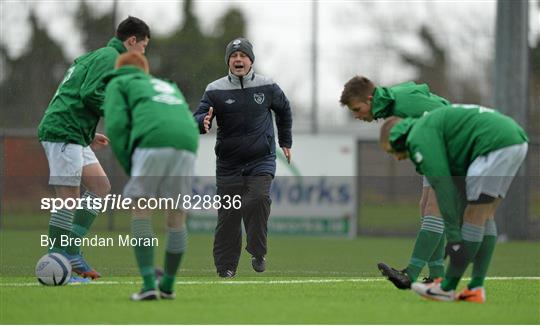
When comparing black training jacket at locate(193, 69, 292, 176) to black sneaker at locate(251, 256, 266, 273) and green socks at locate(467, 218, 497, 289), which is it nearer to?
black sneaker at locate(251, 256, 266, 273)

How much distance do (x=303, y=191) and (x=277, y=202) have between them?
0.45 metres

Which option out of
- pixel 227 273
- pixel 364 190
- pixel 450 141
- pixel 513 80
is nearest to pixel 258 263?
pixel 227 273

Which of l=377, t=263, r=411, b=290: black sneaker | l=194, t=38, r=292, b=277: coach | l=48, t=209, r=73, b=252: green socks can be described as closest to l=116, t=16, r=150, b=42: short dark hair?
l=48, t=209, r=73, b=252: green socks

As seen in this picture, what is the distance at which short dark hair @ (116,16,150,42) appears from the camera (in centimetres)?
1012

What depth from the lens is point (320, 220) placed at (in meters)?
20.3

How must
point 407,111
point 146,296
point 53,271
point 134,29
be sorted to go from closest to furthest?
point 146,296 → point 407,111 → point 53,271 → point 134,29

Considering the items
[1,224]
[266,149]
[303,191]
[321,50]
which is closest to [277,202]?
[303,191]

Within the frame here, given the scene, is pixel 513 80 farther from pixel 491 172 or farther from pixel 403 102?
pixel 491 172

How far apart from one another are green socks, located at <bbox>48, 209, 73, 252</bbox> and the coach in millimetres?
1889

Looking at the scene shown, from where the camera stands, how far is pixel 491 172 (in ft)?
27.6

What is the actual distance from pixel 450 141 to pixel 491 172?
344mm

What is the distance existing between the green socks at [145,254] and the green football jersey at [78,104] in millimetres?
1966

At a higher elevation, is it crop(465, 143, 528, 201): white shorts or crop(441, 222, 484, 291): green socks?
crop(465, 143, 528, 201): white shorts

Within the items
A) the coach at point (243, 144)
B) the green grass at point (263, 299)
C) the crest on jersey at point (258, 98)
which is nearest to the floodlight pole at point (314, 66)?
the green grass at point (263, 299)
